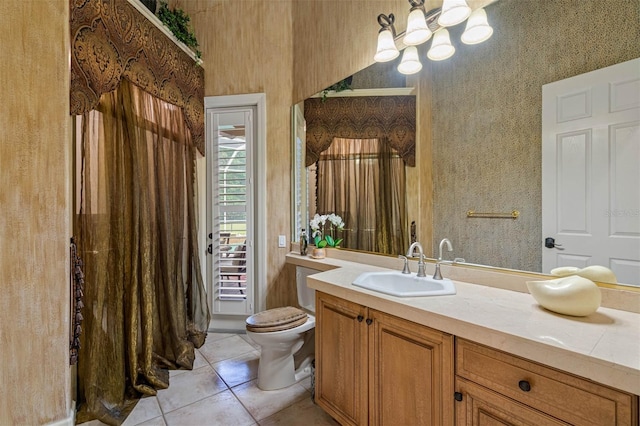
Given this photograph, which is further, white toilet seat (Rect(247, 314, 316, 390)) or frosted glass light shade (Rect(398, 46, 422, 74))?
white toilet seat (Rect(247, 314, 316, 390))

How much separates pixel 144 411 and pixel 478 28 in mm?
2975

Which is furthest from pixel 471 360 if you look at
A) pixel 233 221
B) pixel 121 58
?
pixel 121 58

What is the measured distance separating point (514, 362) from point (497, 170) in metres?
0.92

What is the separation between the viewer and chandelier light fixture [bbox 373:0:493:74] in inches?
58.5

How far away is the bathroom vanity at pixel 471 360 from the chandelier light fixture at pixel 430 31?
1.33 metres

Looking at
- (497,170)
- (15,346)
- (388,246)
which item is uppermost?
(497,170)

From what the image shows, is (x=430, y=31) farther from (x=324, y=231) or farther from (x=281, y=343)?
(x=281, y=343)

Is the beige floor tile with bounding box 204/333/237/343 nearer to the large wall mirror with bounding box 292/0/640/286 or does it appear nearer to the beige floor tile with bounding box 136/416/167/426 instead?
the beige floor tile with bounding box 136/416/167/426

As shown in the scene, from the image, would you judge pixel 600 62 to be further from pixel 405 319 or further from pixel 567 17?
pixel 405 319

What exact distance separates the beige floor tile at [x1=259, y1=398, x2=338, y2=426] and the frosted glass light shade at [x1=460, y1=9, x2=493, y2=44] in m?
2.32

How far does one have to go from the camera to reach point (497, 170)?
1.46 meters

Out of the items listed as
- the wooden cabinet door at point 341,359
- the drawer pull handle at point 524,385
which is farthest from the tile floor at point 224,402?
the drawer pull handle at point 524,385

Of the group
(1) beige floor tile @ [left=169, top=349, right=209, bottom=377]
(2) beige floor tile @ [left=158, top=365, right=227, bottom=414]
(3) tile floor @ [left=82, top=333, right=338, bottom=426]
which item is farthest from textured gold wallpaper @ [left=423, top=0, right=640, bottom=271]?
(1) beige floor tile @ [left=169, top=349, right=209, bottom=377]

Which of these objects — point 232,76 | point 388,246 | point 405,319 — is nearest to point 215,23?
point 232,76
